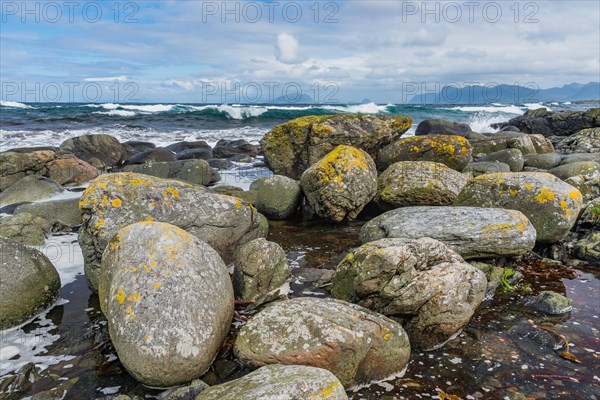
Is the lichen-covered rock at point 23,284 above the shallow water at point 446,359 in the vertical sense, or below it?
above

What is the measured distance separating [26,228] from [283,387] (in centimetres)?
766

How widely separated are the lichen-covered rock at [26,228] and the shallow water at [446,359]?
108 inches

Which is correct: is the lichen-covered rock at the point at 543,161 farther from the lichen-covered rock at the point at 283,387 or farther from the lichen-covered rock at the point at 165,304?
the lichen-covered rock at the point at 283,387

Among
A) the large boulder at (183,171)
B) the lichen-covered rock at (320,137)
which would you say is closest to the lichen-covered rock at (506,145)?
the lichen-covered rock at (320,137)

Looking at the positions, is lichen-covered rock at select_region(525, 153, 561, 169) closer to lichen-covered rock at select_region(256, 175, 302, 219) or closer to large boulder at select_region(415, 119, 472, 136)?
lichen-covered rock at select_region(256, 175, 302, 219)

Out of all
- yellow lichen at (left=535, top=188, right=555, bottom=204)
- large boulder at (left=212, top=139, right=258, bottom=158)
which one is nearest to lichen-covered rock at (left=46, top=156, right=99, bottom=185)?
large boulder at (left=212, top=139, right=258, bottom=158)

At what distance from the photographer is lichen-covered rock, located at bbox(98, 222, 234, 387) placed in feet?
13.9

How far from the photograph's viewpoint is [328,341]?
4246mm

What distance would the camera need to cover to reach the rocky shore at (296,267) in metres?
4.30

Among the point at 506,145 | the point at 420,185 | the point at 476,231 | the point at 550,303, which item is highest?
the point at 506,145

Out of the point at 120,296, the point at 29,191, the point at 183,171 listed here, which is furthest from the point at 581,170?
the point at 29,191

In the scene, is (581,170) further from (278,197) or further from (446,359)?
(446,359)

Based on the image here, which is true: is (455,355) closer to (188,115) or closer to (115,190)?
(115,190)

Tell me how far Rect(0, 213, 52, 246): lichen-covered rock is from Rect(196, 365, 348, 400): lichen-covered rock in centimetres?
651
